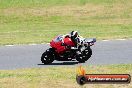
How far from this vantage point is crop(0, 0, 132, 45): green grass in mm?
34219

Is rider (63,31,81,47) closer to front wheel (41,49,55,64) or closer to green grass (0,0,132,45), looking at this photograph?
front wheel (41,49,55,64)

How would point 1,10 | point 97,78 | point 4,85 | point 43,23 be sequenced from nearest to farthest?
point 97,78 < point 4,85 < point 43,23 < point 1,10

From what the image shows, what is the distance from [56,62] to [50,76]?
4.00 metres

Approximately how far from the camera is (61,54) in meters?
19.2

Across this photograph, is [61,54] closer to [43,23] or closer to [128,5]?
[43,23]

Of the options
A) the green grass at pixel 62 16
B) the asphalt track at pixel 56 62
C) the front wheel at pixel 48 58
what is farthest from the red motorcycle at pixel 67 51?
the green grass at pixel 62 16

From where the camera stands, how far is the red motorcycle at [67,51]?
19.0 meters

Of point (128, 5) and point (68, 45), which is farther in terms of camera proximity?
point (128, 5)

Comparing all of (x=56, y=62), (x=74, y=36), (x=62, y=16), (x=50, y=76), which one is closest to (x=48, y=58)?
(x=56, y=62)

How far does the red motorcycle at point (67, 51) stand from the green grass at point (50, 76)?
1.25 metres

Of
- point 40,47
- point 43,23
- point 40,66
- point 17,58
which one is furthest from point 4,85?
point 43,23

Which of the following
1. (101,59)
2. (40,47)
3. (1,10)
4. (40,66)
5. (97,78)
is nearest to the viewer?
(97,78)

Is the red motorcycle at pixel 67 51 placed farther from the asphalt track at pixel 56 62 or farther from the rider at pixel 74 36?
the asphalt track at pixel 56 62

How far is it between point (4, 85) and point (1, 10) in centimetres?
2898
